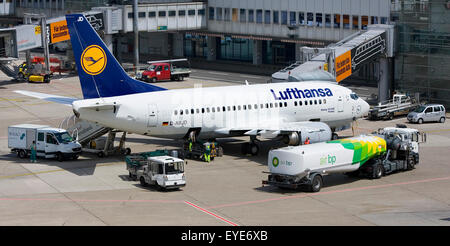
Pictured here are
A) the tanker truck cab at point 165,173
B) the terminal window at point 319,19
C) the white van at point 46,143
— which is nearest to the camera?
the tanker truck cab at point 165,173

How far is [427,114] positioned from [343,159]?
2874 centimetres

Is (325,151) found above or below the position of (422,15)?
below

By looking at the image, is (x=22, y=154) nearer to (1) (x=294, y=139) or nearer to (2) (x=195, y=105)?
(2) (x=195, y=105)

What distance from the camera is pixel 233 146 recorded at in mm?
66375

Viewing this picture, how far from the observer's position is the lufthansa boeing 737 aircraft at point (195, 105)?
57344 mm

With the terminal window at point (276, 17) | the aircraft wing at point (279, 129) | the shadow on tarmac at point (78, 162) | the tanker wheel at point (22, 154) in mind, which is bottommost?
the shadow on tarmac at point (78, 162)

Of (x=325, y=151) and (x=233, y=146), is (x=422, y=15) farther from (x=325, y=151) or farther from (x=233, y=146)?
(x=325, y=151)

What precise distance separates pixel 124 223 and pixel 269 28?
76.8 metres

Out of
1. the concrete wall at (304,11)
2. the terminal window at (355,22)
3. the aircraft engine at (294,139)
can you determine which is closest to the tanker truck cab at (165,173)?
the aircraft engine at (294,139)

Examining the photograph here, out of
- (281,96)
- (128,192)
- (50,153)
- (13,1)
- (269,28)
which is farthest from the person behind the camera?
(13,1)

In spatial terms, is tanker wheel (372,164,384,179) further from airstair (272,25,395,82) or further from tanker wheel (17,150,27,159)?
tanker wheel (17,150,27,159)

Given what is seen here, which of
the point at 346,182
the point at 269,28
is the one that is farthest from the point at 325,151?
the point at 269,28

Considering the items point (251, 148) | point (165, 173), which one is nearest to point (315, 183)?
point (165, 173)

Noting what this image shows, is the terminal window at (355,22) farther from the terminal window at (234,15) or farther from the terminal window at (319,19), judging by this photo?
the terminal window at (234,15)
